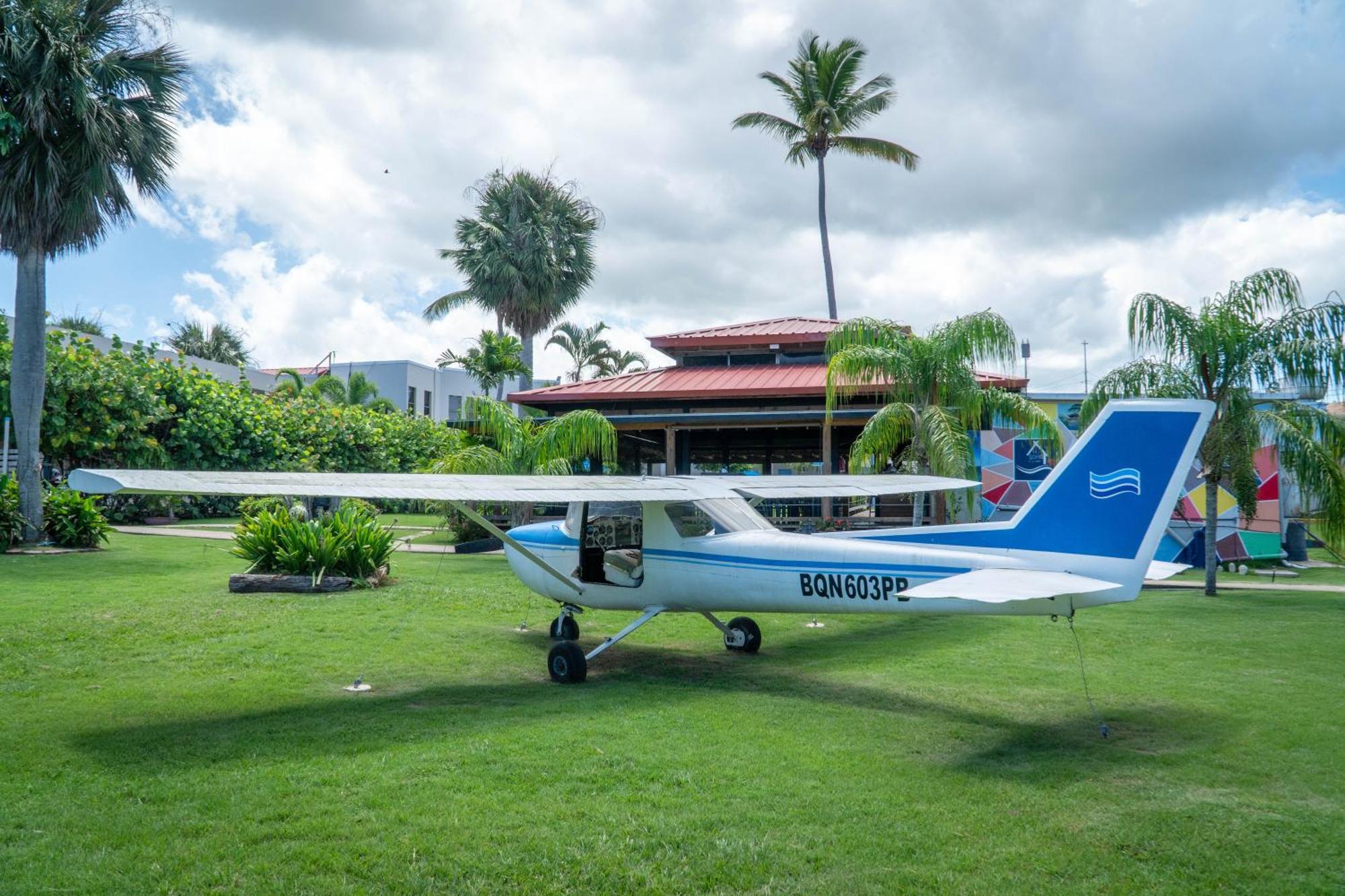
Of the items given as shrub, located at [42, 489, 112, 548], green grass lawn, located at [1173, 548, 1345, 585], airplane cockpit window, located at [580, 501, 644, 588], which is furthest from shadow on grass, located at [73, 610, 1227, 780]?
shrub, located at [42, 489, 112, 548]

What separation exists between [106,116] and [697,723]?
61.4 feet

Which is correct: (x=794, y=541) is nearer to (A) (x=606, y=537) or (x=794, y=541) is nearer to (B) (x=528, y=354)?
(A) (x=606, y=537)

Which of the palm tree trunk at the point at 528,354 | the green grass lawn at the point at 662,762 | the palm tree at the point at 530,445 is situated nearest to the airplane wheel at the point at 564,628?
the green grass lawn at the point at 662,762

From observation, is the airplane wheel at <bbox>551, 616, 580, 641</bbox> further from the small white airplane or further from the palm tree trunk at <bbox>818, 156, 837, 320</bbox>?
the palm tree trunk at <bbox>818, 156, 837, 320</bbox>

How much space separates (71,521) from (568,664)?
15139 mm

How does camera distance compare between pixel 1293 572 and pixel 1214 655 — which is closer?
pixel 1214 655

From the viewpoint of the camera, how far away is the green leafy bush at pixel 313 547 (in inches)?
538

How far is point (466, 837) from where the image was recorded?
4375 mm

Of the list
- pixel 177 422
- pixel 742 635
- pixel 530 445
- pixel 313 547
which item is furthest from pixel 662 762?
pixel 177 422

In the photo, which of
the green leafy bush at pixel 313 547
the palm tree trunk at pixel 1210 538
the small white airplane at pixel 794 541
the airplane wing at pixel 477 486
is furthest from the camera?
the palm tree trunk at pixel 1210 538

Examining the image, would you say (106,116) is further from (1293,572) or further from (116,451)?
(1293,572)

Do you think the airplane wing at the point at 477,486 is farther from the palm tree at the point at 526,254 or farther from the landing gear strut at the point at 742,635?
the palm tree at the point at 526,254

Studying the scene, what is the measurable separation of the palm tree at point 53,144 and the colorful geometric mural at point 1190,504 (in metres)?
20.0

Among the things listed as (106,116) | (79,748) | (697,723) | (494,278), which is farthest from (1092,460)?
(494,278)
